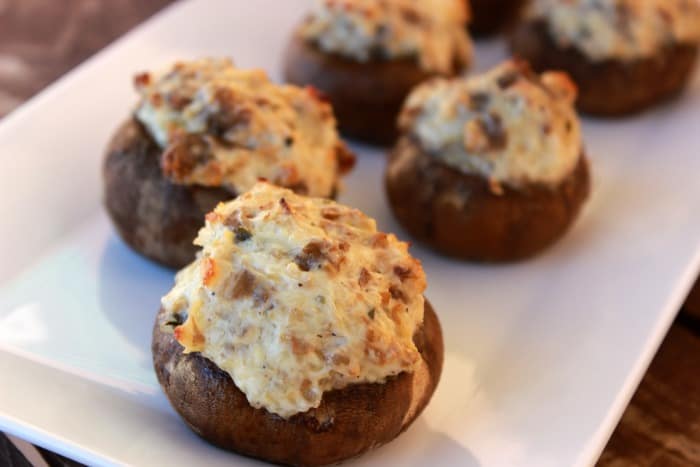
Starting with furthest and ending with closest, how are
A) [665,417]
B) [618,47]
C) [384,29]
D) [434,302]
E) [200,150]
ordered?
[618,47] → [384,29] → [434,302] → [200,150] → [665,417]

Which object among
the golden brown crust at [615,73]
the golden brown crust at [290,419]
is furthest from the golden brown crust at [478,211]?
the golden brown crust at [290,419]

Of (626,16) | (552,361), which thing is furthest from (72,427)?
(626,16)

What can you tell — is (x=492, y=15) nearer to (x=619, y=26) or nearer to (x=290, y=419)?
(x=619, y=26)

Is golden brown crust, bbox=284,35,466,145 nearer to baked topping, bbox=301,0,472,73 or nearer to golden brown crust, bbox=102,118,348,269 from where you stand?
baked topping, bbox=301,0,472,73

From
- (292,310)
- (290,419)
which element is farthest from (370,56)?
(290,419)

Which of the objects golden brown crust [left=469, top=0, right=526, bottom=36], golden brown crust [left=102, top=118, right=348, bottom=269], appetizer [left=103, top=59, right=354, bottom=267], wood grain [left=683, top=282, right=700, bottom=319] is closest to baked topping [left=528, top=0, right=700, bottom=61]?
golden brown crust [left=469, top=0, right=526, bottom=36]

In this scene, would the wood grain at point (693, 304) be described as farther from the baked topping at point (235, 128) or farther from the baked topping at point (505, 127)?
the baked topping at point (235, 128)

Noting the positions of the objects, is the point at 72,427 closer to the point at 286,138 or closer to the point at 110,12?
the point at 286,138
